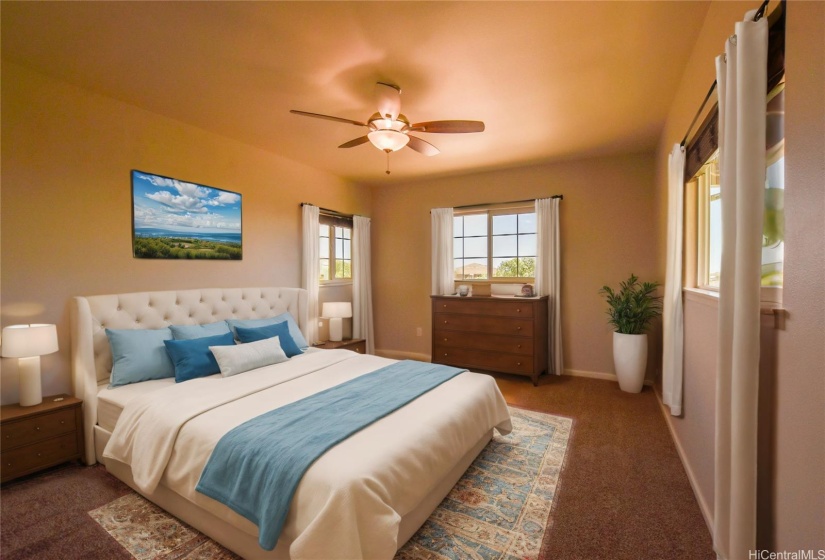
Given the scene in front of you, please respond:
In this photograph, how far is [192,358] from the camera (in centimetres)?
272

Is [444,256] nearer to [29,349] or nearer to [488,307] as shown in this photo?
[488,307]

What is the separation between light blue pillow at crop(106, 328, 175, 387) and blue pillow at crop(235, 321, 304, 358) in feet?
2.02

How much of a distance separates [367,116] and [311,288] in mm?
2243

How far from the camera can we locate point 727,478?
135 centimetres

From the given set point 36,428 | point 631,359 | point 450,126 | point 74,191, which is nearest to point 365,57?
point 450,126

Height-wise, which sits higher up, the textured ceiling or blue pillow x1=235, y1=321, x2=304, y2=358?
the textured ceiling

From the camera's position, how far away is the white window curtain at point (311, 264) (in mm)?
4523

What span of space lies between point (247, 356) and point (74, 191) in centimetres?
176

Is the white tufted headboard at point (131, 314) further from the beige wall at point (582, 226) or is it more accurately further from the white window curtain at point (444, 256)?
the beige wall at point (582, 226)

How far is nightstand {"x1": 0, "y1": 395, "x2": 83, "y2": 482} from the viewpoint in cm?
218

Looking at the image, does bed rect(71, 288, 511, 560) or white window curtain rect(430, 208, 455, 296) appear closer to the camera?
bed rect(71, 288, 511, 560)

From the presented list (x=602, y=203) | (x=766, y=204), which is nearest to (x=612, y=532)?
(x=766, y=204)

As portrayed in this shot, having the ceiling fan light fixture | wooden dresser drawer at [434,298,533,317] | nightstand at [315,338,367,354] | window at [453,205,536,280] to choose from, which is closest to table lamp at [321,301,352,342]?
nightstand at [315,338,367,354]

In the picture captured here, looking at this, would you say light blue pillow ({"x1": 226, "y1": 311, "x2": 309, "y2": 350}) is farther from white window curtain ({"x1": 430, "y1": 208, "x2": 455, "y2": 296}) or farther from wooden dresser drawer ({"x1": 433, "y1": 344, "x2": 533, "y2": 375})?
white window curtain ({"x1": 430, "y1": 208, "x2": 455, "y2": 296})
